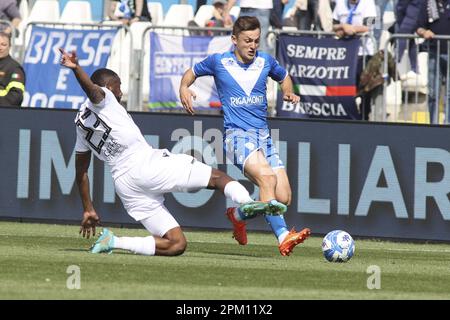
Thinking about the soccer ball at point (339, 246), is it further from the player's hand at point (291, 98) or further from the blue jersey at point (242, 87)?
the blue jersey at point (242, 87)

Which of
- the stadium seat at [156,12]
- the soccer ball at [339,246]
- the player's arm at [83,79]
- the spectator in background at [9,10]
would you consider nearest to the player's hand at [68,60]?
the player's arm at [83,79]

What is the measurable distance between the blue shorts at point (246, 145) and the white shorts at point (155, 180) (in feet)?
4.19

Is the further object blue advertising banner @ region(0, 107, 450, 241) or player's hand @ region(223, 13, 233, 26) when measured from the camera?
player's hand @ region(223, 13, 233, 26)

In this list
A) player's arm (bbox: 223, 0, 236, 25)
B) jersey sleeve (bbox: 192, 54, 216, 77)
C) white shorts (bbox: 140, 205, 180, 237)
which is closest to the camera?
white shorts (bbox: 140, 205, 180, 237)

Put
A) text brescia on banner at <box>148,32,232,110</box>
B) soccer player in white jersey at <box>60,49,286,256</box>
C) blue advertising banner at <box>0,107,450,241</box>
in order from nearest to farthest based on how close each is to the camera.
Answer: soccer player in white jersey at <box>60,49,286,256</box> < blue advertising banner at <box>0,107,450,241</box> < text brescia on banner at <box>148,32,232,110</box>

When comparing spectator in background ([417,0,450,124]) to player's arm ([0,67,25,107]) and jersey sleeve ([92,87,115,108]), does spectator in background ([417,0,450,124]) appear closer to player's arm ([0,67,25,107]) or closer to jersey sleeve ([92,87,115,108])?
player's arm ([0,67,25,107])

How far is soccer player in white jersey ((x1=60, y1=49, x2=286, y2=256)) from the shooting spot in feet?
40.5

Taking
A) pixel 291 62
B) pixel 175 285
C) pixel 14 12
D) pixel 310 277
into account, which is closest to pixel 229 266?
pixel 310 277

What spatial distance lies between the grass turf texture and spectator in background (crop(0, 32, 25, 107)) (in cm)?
331

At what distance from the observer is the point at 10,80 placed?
18.5m

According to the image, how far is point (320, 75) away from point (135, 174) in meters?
6.96

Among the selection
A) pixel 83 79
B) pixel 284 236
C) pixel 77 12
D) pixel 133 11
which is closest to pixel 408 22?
pixel 133 11

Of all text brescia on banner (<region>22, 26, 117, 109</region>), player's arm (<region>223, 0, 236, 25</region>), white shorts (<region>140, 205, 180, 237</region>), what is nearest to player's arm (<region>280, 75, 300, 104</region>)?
white shorts (<region>140, 205, 180, 237</region>)

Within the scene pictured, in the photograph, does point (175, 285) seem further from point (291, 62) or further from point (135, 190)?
point (291, 62)
